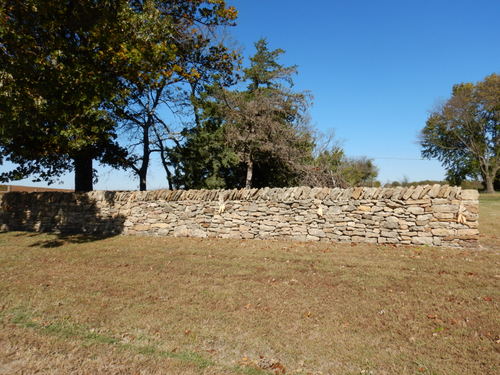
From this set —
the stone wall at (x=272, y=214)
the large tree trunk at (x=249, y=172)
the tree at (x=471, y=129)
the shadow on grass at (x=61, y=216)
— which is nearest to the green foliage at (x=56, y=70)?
the shadow on grass at (x=61, y=216)

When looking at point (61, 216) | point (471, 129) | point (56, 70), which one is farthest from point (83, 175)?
point (471, 129)

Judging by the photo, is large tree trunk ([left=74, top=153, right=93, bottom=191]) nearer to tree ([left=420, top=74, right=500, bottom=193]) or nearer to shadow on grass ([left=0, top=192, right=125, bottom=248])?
shadow on grass ([left=0, top=192, right=125, bottom=248])

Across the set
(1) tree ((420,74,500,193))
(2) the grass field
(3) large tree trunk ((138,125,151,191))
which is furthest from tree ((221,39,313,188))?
(1) tree ((420,74,500,193))

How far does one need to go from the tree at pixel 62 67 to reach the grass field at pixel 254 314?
4.27m

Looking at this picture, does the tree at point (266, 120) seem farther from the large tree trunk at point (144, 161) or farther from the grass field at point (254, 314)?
the grass field at point (254, 314)

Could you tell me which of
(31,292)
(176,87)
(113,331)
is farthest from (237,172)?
(113,331)

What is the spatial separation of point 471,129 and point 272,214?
3588 cm

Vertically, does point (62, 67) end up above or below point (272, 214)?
above

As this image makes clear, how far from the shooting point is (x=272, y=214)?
1095cm

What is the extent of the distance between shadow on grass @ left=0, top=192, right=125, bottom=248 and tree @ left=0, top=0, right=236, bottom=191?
4.89ft

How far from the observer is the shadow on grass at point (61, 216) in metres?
13.0

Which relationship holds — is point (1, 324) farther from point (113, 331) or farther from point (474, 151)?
point (474, 151)

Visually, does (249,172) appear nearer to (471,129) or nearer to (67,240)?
(67,240)

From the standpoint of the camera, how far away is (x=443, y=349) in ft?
12.3
